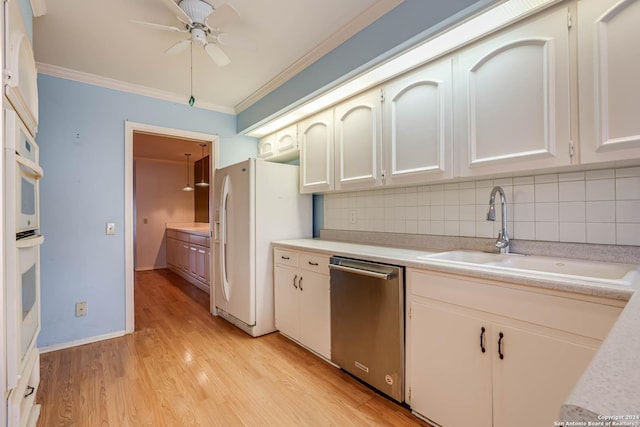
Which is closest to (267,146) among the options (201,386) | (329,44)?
(329,44)

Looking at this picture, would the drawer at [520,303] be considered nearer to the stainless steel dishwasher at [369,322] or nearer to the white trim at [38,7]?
the stainless steel dishwasher at [369,322]

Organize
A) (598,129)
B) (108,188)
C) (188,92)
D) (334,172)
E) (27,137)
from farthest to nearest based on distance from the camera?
1. (188,92)
2. (108,188)
3. (334,172)
4. (27,137)
5. (598,129)

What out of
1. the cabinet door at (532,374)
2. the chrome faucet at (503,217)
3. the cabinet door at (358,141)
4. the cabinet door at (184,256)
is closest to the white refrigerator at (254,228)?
the cabinet door at (358,141)

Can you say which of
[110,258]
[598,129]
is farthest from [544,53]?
[110,258]

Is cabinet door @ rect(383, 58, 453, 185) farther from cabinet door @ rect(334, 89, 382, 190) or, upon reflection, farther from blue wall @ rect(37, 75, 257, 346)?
blue wall @ rect(37, 75, 257, 346)

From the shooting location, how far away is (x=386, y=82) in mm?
2156

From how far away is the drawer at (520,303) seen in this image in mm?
1066

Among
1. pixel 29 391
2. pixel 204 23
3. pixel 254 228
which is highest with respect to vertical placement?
pixel 204 23

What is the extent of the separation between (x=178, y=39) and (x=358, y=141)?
1552 millimetres

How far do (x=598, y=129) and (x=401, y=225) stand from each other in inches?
51.3

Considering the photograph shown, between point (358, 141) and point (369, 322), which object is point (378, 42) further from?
point (369, 322)

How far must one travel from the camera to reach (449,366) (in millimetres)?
1484

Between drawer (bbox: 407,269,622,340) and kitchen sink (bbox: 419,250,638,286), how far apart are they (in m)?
0.09

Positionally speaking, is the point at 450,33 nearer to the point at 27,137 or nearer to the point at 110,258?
the point at 27,137
